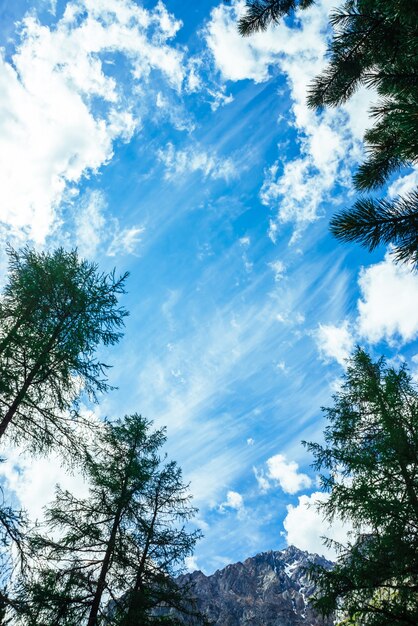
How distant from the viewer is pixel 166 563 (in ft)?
31.3

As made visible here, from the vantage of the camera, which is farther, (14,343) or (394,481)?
(394,481)

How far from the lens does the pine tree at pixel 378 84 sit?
2.78 m

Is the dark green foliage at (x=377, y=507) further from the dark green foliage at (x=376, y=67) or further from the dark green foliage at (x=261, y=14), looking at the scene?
the dark green foliage at (x=261, y=14)

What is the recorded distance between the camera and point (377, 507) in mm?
6188

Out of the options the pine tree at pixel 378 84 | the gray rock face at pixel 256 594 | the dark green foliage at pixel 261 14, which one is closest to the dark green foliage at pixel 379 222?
the pine tree at pixel 378 84

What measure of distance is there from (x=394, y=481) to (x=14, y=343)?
26.7ft

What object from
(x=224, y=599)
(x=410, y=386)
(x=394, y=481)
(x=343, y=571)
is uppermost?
(x=410, y=386)

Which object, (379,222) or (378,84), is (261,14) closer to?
(378,84)

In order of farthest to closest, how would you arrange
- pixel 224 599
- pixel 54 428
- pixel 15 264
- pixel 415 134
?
pixel 224 599 < pixel 15 264 < pixel 54 428 < pixel 415 134

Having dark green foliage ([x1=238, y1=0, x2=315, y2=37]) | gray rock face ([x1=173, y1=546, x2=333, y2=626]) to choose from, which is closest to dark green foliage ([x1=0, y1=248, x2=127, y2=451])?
dark green foliage ([x1=238, y1=0, x2=315, y2=37])

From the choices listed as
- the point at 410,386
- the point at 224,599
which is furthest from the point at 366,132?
the point at 224,599

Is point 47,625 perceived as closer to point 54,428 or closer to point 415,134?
point 54,428

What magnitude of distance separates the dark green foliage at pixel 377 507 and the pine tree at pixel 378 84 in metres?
5.42

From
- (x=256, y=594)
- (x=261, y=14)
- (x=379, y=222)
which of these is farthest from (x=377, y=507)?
(x=256, y=594)
